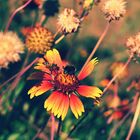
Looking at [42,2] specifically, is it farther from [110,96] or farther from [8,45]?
[110,96]

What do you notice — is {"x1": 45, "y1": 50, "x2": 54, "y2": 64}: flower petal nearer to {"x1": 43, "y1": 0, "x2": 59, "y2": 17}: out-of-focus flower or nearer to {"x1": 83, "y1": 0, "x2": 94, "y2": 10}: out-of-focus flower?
{"x1": 83, "y1": 0, "x2": 94, "y2": 10}: out-of-focus flower

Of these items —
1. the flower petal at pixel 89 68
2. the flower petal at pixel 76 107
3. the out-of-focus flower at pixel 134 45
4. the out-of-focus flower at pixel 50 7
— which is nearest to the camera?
the flower petal at pixel 76 107

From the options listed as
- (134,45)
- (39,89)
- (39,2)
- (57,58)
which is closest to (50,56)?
(57,58)

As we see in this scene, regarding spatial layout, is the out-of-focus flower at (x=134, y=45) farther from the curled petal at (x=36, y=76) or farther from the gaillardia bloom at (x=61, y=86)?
the curled petal at (x=36, y=76)

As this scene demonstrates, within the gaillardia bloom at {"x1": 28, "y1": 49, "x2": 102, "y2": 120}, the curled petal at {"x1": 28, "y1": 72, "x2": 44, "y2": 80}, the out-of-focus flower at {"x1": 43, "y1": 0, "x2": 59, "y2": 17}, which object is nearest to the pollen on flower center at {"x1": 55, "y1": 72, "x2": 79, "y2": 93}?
the gaillardia bloom at {"x1": 28, "y1": 49, "x2": 102, "y2": 120}

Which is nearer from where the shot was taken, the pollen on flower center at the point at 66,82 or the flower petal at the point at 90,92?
the flower petal at the point at 90,92

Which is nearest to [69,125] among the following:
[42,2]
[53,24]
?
[42,2]

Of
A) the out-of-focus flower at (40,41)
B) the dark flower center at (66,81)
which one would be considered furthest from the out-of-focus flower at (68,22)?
Result: the dark flower center at (66,81)
